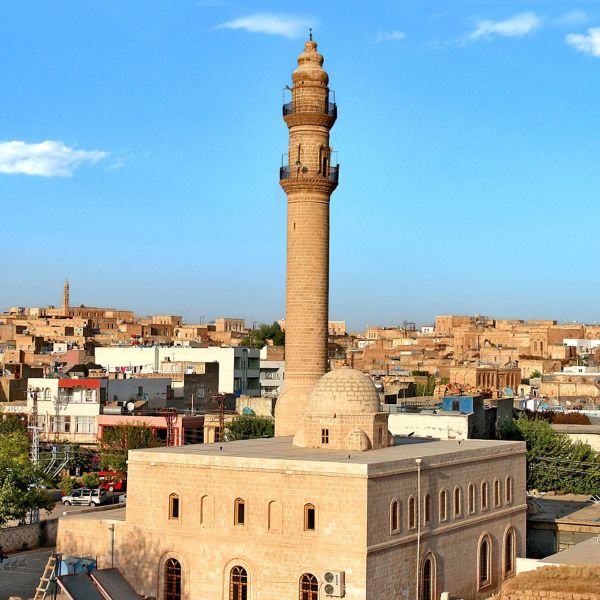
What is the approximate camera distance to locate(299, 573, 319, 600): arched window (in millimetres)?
23719

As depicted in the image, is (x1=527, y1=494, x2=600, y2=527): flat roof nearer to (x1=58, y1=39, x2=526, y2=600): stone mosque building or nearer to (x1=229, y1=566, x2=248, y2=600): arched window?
(x1=58, y1=39, x2=526, y2=600): stone mosque building

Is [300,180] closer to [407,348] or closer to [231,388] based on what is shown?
[231,388]

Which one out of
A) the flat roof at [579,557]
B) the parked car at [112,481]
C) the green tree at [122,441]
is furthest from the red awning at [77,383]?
the flat roof at [579,557]

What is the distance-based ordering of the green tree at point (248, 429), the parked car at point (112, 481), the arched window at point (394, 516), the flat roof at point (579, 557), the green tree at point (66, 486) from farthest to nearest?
the green tree at point (248, 429) → the parked car at point (112, 481) → the green tree at point (66, 486) → the arched window at point (394, 516) → the flat roof at point (579, 557)

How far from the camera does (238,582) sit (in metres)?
24.8

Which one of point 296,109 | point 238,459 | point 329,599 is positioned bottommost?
point 329,599

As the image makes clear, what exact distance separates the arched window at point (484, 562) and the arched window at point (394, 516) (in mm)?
4716

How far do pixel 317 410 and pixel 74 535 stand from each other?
693 cm

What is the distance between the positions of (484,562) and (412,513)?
15.1 ft

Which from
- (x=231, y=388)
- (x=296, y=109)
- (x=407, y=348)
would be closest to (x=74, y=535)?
(x=296, y=109)

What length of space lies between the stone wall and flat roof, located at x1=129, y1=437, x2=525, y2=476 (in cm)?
683

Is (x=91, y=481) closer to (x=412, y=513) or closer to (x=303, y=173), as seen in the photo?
(x=303, y=173)

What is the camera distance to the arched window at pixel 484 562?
1115 inches

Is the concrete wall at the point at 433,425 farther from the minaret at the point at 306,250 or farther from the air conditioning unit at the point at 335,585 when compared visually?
the air conditioning unit at the point at 335,585
